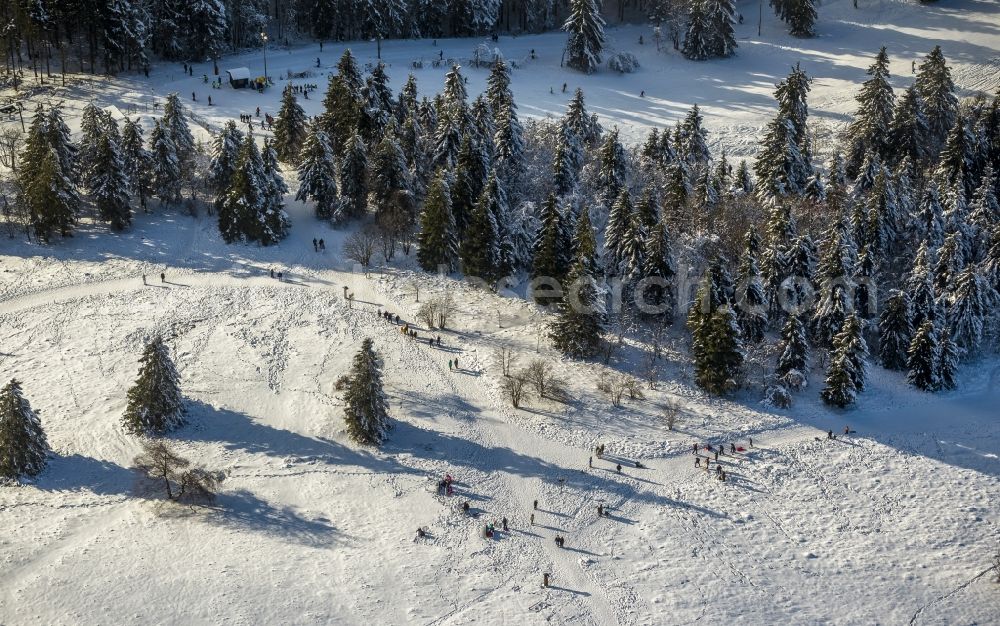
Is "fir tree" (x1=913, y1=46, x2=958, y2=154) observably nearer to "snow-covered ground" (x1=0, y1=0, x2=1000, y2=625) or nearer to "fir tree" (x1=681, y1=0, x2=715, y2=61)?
"snow-covered ground" (x1=0, y1=0, x2=1000, y2=625)

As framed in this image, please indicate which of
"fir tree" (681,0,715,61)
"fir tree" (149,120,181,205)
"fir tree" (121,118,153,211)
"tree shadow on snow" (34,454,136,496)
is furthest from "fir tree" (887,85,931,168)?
"tree shadow on snow" (34,454,136,496)

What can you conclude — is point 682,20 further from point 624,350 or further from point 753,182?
point 624,350

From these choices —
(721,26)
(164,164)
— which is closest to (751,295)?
(164,164)

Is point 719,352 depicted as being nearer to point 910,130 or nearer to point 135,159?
point 910,130

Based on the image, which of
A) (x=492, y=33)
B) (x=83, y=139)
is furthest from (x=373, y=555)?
(x=492, y=33)

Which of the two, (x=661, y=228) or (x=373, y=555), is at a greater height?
(x=661, y=228)

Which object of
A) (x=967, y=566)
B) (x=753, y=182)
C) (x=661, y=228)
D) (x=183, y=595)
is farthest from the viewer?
(x=753, y=182)
